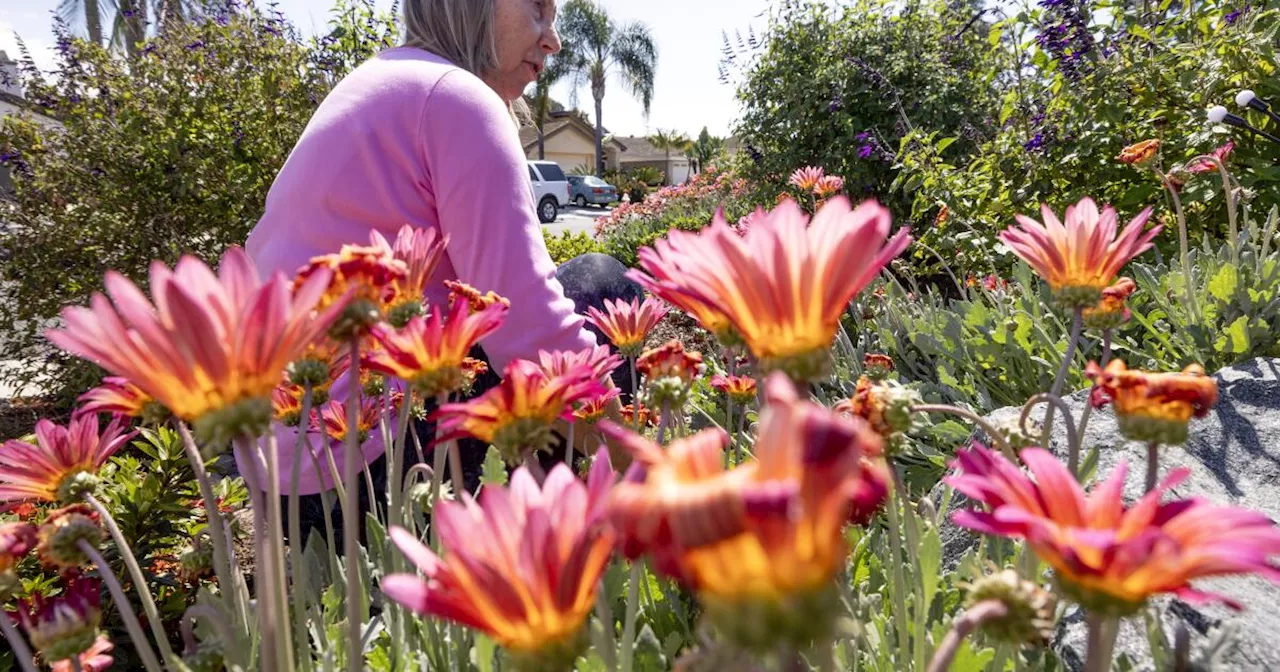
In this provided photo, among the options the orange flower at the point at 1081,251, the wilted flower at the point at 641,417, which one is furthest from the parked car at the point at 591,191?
the orange flower at the point at 1081,251

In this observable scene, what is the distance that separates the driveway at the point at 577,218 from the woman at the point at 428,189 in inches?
703

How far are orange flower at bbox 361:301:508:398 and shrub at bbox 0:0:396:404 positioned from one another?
435 centimetres

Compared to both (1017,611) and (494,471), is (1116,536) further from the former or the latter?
(494,471)

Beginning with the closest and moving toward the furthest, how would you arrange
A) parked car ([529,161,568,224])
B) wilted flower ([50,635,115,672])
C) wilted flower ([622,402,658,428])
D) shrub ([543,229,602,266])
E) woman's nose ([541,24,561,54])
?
1. wilted flower ([50,635,115,672])
2. wilted flower ([622,402,658,428])
3. woman's nose ([541,24,561,54])
4. shrub ([543,229,602,266])
5. parked car ([529,161,568,224])

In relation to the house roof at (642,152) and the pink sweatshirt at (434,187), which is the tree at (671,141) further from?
the pink sweatshirt at (434,187)

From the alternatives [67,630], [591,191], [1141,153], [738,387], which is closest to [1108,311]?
[738,387]

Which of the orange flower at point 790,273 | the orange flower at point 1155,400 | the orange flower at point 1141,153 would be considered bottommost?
the orange flower at point 1155,400

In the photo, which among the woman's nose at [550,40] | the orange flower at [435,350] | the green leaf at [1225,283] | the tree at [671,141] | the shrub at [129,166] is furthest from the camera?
the tree at [671,141]

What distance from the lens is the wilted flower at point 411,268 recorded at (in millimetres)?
804

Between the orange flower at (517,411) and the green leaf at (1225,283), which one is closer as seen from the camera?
the orange flower at (517,411)

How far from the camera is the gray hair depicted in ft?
6.91

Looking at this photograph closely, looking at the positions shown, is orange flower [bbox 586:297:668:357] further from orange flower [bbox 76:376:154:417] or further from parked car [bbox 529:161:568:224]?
parked car [bbox 529:161:568:224]

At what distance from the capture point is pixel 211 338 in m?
0.53

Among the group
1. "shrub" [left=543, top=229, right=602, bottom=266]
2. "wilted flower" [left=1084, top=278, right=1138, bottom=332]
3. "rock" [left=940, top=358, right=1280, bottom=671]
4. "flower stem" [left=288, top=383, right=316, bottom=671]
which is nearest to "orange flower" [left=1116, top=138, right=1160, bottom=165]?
"rock" [left=940, top=358, right=1280, bottom=671]
